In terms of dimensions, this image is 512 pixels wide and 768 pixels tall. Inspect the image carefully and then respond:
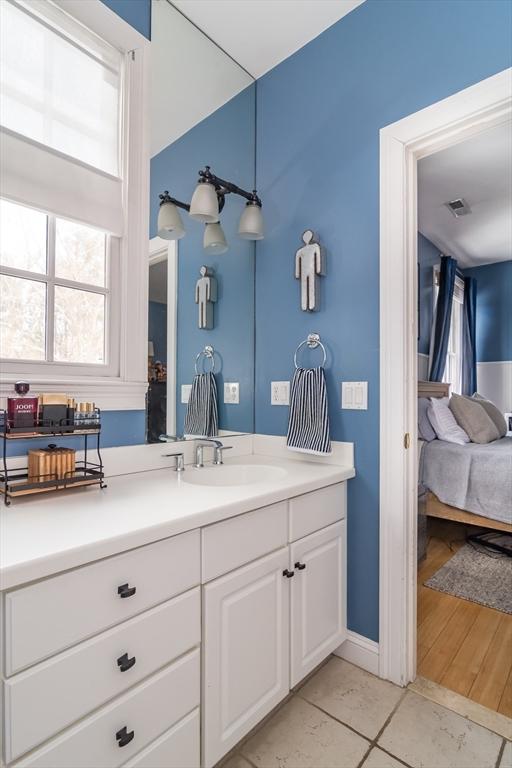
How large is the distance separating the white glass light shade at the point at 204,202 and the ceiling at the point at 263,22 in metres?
0.78

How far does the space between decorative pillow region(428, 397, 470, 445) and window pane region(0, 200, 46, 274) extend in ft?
10.5

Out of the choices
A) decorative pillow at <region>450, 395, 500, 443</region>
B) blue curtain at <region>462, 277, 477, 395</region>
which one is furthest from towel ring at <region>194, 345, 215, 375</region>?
blue curtain at <region>462, 277, 477, 395</region>

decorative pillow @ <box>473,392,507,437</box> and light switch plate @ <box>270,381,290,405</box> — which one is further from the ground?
light switch plate @ <box>270,381,290,405</box>

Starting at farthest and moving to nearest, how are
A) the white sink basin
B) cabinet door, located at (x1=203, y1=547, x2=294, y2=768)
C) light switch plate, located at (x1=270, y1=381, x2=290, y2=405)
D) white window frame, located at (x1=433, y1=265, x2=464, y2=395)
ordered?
white window frame, located at (x1=433, y1=265, x2=464, y2=395) → light switch plate, located at (x1=270, y1=381, x2=290, y2=405) → the white sink basin → cabinet door, located at (x1=203, y1=547, x2=294, y2=768)

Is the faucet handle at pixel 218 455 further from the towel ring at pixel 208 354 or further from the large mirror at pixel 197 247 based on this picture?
the towel ring at pixel 208 354

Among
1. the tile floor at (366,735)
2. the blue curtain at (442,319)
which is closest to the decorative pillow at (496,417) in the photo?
the blue curtain at (442,319)

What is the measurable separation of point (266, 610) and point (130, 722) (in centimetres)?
48

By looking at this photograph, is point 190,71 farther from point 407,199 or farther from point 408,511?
point 408,511

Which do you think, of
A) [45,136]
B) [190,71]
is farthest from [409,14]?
[45,136]

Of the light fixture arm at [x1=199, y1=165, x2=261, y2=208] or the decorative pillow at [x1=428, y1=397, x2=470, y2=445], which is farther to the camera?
the decorative pillow at [x1=428, y1=397, x2=470, y2=445]

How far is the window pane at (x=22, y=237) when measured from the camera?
1.32 metres

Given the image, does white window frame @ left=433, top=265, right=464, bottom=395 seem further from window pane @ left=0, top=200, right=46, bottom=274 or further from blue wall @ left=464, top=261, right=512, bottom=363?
window pane @ left=0, top=200, right=46, bottom=274

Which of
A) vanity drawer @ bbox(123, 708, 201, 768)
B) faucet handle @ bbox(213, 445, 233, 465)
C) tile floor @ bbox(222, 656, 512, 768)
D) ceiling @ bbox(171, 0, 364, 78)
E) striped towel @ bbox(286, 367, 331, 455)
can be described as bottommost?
tile floor @ bbox(222, 656, 512, 768)

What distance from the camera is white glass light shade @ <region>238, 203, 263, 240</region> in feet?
6.31
